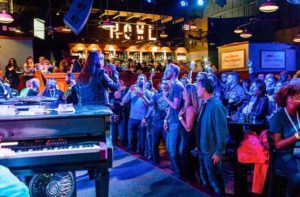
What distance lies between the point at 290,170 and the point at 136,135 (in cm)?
440

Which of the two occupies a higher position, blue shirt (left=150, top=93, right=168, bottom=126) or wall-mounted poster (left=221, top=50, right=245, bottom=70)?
wall-mounted poster (left=221, top=50, right=245, bottom=70)

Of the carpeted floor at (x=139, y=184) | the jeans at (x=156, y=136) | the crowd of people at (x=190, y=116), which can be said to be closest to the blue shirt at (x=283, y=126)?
the crowd of people at (x=190, y=116)

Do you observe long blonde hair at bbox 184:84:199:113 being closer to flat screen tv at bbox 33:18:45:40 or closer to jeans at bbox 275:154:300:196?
jeans at bbox 275:154:300:196

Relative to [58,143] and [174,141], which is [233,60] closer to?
[174,141]

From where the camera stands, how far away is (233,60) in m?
18.3

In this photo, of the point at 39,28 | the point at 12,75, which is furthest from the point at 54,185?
the point at 39,28

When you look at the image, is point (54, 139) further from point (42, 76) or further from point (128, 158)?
point (42, 76)

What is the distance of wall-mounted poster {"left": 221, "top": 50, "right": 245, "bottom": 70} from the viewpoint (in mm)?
17719

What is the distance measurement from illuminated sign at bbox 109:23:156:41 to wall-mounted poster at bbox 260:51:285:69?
6.22 m

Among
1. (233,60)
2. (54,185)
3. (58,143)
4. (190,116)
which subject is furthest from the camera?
(233,60)

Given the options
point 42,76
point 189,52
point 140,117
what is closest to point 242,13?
point 189,52

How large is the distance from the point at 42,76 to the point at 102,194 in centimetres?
875

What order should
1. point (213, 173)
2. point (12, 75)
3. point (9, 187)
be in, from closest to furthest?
point (9, 187) → point (213, 173) → point (12, 75)

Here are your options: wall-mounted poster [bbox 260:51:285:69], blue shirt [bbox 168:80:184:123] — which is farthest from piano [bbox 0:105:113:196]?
wall-mounted poster [bbox 260:51:285:69]
